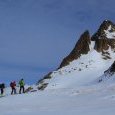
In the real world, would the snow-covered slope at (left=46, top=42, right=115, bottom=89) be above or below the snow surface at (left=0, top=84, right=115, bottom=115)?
above

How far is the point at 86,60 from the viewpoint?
103438 mm

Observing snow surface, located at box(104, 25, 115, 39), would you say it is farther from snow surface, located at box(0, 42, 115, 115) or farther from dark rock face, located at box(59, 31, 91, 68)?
snow surface, located at box(0, 42, 115, 115)

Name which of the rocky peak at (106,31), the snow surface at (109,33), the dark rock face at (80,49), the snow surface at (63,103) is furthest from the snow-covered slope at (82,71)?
the snow surface at (63,103)

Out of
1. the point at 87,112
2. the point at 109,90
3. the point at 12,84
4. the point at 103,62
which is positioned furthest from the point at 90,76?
the point at 87,112

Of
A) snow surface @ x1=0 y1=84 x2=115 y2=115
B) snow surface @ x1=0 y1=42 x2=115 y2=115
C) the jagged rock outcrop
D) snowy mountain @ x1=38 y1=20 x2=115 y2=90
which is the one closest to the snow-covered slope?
snowy mountain @ x1=38 y1=20 x2=115 y2=90

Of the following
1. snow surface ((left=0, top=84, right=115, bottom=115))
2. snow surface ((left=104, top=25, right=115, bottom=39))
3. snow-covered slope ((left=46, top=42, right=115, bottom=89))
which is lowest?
snow surface ((left=0, top=84, right=115, bottom=115))

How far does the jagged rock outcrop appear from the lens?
10969 cm

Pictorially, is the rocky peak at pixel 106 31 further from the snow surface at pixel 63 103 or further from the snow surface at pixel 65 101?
the snow surface at pixel 63 103

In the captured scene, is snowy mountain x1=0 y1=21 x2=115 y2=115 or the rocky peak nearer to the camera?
snowy mountain x1=0 y1=21 x2=115 y2=115

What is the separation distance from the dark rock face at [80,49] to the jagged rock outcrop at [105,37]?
2450mm

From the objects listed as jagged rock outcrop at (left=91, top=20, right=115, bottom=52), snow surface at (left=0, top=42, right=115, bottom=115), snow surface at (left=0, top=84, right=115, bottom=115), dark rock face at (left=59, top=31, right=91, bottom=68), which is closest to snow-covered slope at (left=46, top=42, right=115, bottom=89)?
dark rock face at (left=59, top=31, right=91, bottom=68)

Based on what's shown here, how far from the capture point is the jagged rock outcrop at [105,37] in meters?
110

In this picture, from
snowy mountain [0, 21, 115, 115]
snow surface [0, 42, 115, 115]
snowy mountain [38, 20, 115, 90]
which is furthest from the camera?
snowy mountain [38, 20, 115, 90]

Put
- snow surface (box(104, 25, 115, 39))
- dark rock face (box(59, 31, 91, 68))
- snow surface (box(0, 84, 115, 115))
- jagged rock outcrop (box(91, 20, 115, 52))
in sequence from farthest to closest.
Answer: snow surface (box(104, 25, 115, 39)), jagged rock outcrop (box(91, 20, 115, 52)), dark rock face (box(59, 31, 91, 68)), snow surface (box(0, 84, 115, 115))
